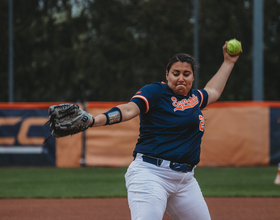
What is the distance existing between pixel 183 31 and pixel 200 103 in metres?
28.3

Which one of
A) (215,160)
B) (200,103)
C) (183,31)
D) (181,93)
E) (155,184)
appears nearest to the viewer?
(155,184)

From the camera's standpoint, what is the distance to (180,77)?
3520mm

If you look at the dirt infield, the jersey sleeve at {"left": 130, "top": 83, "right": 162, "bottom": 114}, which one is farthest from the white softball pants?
the dirt infield

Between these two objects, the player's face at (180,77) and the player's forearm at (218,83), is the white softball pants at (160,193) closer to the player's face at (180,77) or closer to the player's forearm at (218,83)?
the player's face at (180,77)

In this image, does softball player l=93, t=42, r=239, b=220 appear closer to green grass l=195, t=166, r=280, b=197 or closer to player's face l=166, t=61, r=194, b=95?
player's face l=166, t=61, r=194, b=95

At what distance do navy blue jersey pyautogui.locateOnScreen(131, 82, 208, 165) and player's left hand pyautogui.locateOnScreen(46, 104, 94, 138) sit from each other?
52cm

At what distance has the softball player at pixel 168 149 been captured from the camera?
3352 millimetres

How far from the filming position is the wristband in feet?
10.3

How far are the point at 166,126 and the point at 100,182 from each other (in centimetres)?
712

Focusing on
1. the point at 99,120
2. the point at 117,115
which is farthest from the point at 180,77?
the point at 99,120

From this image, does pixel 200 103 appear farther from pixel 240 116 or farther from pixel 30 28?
pixel 30 28

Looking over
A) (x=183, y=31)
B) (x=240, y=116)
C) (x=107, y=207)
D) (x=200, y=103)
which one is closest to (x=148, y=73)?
(x=183, y=31)

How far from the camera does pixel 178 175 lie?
3473 mm

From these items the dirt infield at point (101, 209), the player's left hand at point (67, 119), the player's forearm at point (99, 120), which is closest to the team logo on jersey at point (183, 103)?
the player's forearm at point (99, 120)
